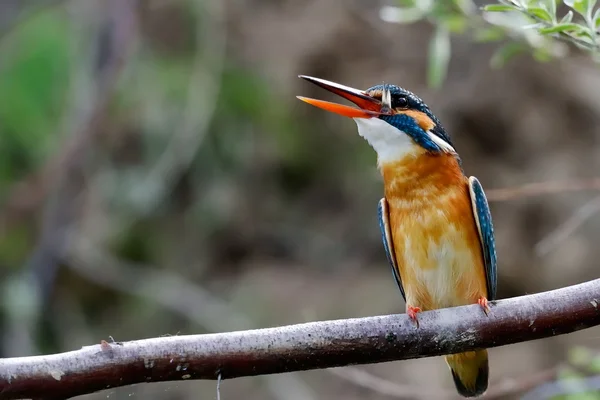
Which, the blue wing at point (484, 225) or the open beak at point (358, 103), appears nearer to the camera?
the open beak at point (358, 103)

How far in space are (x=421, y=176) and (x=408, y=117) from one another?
178 millimetres

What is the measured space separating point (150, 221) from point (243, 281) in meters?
0.68

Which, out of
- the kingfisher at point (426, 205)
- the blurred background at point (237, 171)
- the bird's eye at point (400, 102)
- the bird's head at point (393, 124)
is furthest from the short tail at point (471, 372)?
the blurred background at point (237, 171)

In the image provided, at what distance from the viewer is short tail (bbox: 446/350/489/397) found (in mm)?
2467

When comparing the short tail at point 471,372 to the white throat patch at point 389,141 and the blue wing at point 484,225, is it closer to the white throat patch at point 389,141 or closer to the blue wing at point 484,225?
the blue wing at point 484,225

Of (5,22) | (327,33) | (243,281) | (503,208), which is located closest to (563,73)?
(503,208)

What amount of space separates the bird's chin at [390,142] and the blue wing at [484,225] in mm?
215

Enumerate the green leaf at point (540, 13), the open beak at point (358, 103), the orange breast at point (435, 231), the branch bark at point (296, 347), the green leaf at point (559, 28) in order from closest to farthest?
the branch bark at point (296, 347)
the green leaf at point (559, 28)
the green leaf at point (540, 13)
the open beak at point (358, 103)
the orange breast at point (435, 231)

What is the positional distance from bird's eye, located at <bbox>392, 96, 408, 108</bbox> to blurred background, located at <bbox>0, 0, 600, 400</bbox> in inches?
80.5

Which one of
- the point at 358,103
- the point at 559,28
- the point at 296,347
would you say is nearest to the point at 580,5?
the point at 559,28

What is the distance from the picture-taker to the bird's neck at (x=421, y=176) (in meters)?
2.34

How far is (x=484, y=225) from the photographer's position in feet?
7.81

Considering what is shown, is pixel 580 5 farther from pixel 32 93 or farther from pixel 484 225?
pixel 32 93

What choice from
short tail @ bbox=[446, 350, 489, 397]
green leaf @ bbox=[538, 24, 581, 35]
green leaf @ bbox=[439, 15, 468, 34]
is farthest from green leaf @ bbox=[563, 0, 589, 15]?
short tail @ bbox=[446, 350, 489, 397]
